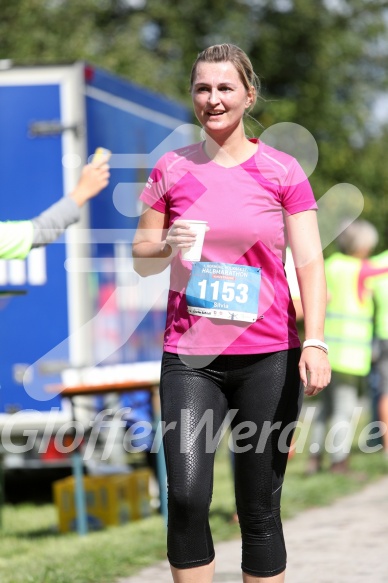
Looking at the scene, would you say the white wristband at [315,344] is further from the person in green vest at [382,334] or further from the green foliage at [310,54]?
the green foliage at [310,54]

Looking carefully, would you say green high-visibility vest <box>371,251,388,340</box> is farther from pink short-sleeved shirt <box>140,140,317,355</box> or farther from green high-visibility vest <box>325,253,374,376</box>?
pink short-sleeved shirt <box>140,140,317,355</box>

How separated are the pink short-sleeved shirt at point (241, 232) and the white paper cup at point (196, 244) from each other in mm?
45

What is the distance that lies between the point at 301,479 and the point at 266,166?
18.9 feet

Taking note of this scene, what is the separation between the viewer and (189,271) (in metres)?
3.93

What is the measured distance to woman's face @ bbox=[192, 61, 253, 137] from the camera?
3.91 metres

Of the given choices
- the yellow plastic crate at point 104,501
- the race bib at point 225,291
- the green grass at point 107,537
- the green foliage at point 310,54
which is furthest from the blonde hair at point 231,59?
the green foliage at point 310,54

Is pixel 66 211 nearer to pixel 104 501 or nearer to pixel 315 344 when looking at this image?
pixel 315 344

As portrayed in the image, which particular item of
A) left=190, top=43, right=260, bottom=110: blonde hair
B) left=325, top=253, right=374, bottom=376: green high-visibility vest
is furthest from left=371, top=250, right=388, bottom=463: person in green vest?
left=190, top=43, right=260, bottom=110: blonde hair

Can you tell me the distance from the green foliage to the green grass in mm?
13704

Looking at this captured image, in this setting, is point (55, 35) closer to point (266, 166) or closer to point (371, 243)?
point (371, 243)

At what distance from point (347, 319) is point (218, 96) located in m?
5.93

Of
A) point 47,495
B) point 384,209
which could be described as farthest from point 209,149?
point 384,209

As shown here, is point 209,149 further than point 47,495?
No

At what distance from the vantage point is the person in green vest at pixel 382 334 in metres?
9.72
